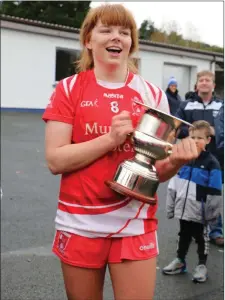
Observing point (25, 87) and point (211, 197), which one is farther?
point (25, 87)

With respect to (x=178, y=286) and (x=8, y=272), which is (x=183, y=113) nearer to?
(x=178, y=286)

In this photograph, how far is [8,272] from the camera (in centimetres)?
361

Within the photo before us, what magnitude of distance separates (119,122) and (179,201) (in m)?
2.48

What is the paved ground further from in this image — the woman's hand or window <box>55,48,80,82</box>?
window <box>55,48,80,82</box>

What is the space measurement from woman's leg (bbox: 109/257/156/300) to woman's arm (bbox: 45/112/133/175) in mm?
428

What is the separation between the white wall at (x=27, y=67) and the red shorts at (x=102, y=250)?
1630 centimetres

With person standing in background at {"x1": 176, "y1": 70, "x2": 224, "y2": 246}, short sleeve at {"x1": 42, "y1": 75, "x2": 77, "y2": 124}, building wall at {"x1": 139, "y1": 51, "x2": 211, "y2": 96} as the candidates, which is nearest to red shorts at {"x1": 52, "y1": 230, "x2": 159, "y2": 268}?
short sleeve at {"x1": 42, "y1": 75, "x2": 77, "y2": 124}

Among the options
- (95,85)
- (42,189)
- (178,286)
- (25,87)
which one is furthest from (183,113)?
(25,87)

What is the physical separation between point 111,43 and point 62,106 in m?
0.32

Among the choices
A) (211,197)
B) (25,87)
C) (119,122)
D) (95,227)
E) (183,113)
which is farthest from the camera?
(25,87)

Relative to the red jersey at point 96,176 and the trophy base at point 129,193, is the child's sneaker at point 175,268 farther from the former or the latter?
the trophy base at point 129,193

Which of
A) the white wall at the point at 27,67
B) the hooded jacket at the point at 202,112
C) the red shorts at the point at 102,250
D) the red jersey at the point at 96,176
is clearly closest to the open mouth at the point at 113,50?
the red jersey at the point at 96,176

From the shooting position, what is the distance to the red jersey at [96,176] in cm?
168

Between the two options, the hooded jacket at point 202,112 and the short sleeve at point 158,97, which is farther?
the hooded jacket at point 202,112
